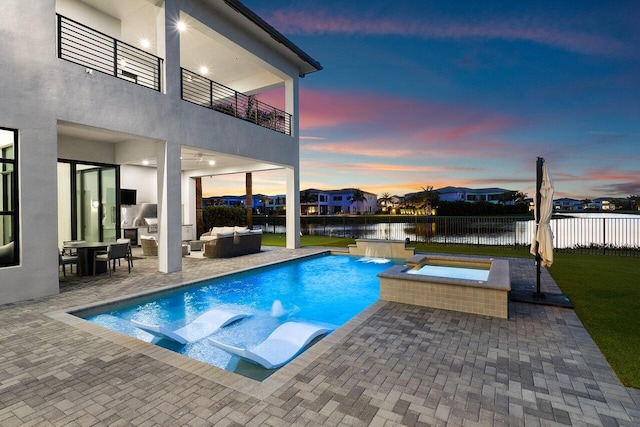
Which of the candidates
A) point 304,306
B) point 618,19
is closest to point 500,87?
point 618,19

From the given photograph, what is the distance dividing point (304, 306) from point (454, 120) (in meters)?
20.5

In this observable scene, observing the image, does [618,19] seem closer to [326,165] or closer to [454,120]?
[454,120]

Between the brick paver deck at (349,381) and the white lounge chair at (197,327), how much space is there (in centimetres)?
72

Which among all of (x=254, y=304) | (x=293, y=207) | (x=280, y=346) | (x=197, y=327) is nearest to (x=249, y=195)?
(x=293, y=207)

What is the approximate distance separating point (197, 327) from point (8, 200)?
4.60 m

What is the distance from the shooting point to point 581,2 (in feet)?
46.4

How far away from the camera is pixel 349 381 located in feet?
9.98

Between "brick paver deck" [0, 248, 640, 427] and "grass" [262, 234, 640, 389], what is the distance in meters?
0.20

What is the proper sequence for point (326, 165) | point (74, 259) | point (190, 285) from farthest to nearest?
point (326, 165)
point (74, 259)
point (190, 285)

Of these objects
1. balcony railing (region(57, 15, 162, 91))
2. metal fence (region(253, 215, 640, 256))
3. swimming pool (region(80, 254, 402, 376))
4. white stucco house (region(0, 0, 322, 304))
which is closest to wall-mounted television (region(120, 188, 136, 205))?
white stucco house (region(0, 0, 322, 304))

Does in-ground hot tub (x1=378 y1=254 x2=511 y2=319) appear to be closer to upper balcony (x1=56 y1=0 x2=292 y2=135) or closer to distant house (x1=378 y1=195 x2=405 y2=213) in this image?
upper balcony (x1=56 y1=0 x2=292 y2=135)

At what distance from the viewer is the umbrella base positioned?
5.54m

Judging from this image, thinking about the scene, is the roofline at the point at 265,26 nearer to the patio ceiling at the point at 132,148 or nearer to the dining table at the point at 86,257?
the patio ceiling at the point at 132,148

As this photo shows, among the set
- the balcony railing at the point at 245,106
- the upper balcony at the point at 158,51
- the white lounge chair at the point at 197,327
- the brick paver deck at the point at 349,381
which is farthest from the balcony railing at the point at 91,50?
the brick paver deck at the point at 349,381
